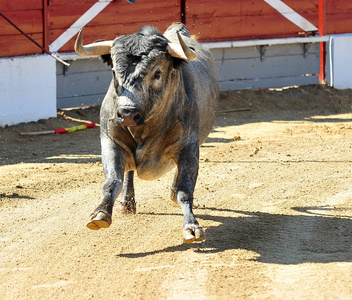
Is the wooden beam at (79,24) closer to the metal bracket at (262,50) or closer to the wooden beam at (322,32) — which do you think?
the metal bracket at (262,50)

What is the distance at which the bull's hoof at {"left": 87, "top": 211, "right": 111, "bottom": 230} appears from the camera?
17.0 feet

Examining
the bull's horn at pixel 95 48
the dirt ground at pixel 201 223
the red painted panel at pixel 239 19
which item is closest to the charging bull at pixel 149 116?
the bull's horn at pixel 95 48

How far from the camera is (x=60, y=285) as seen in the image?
15.6 ft

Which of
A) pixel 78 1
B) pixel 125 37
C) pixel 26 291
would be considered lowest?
pixel 26 291

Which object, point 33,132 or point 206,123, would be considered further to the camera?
point 33,132

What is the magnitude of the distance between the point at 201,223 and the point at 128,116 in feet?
4.90

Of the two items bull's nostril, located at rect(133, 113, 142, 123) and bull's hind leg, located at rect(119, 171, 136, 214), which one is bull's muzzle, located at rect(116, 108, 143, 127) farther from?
bull's hind leg, located at rect(119, 171, 136, 214)

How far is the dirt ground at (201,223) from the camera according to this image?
472cm

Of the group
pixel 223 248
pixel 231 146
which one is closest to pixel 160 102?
pixel 223 248

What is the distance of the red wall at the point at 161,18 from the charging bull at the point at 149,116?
584 centimetres

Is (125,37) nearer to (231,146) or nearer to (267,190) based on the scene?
(267,190)

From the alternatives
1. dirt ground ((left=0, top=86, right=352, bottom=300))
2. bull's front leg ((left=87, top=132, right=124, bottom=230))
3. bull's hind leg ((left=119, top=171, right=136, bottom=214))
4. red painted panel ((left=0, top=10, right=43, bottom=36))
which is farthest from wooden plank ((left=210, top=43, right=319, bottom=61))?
bull's front leg ((left=87, top=132, right=124, bottom=230))

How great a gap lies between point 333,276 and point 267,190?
9.01 feet

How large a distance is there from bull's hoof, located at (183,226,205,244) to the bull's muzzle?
0.85 meters
